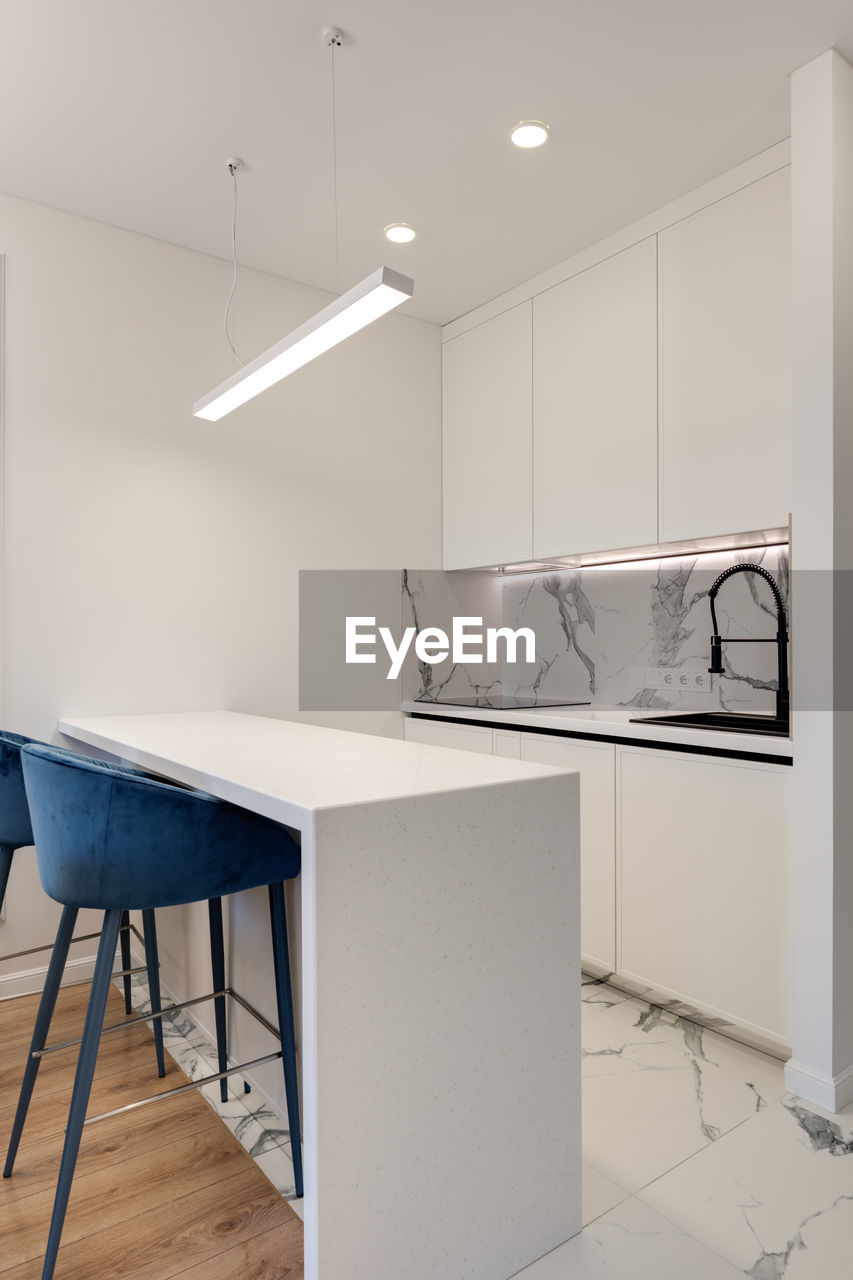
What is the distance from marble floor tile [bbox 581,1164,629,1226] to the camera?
1.59m

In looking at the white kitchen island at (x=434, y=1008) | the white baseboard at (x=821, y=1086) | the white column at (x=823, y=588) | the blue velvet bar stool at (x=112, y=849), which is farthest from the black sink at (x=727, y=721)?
the blue velvet bar stool at (x=112, y=849)

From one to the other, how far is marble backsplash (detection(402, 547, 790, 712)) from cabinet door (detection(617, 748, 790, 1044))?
2.03 ft

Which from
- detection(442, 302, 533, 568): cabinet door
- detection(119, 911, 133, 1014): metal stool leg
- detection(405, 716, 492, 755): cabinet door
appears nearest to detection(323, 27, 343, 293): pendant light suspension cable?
detection(442, 302, 533, 568): cabinet door

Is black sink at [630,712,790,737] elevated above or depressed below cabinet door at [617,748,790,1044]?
above

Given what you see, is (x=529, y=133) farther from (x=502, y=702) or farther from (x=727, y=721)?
(x=502, y=702)

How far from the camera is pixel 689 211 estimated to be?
8.46 feet

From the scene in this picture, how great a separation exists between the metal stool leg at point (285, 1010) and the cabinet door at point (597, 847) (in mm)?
1143

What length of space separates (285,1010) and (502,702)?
216 cm

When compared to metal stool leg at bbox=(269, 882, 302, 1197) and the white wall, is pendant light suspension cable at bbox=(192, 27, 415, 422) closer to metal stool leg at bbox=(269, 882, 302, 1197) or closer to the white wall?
the white wall

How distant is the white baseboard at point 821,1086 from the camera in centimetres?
191

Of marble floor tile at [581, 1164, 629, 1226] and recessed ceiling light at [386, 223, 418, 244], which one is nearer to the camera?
marble floor tile at [581, 1164, 629, 1226]

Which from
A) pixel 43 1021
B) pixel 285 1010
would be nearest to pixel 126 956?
pixel 43 1021

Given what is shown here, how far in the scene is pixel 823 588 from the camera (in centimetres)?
195

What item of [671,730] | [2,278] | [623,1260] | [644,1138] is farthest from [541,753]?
[2,278]
